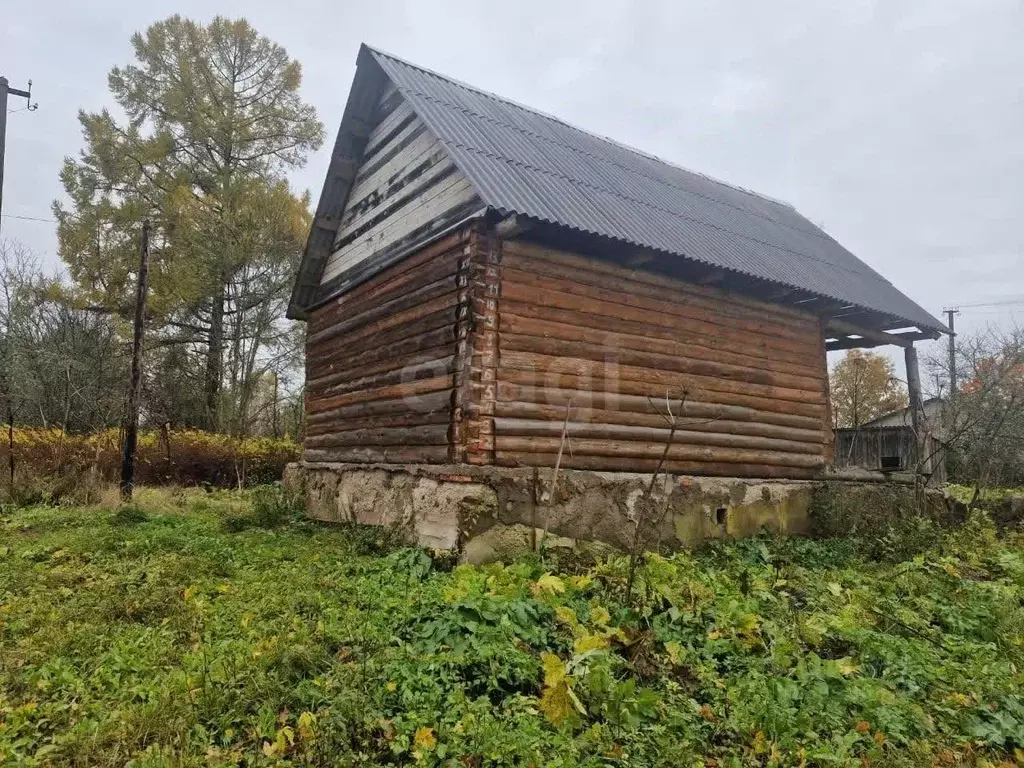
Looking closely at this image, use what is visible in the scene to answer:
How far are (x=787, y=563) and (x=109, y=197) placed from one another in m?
21.2

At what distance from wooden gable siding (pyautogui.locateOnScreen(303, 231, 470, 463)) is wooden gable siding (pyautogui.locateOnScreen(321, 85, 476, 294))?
49cm

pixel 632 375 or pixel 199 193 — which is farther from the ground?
pixel 199 193

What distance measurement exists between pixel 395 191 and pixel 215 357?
13.6 m

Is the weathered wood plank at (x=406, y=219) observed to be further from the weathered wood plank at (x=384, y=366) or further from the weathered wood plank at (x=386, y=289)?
the weathered wood plank at (x=384, y=366)

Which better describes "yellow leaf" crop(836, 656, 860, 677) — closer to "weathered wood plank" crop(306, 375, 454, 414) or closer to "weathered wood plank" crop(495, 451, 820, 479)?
"weathered wood plank" crop(495, 451, 820, 479)

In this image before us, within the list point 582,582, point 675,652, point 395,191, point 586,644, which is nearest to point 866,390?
point 395,191

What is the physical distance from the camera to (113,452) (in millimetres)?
13977

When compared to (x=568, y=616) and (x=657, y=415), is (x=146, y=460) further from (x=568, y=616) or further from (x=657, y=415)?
(x=568, y=616)

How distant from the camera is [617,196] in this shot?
9.09 metres

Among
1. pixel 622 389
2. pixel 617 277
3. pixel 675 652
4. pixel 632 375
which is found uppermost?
pixel 617 277

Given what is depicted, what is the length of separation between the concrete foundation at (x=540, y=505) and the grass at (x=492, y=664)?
50 centimetres

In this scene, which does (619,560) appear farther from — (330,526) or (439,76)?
(439,76)

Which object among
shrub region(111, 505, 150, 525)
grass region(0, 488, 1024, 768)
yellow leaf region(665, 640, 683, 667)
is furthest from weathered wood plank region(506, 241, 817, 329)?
shrub region(111, 505, 150, 525)

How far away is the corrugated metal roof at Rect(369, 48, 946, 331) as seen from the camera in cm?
760
